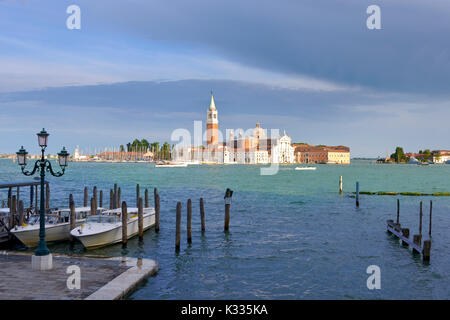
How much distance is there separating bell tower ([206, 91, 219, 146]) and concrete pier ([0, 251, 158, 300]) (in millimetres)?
172783

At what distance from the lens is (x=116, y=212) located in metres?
19.4

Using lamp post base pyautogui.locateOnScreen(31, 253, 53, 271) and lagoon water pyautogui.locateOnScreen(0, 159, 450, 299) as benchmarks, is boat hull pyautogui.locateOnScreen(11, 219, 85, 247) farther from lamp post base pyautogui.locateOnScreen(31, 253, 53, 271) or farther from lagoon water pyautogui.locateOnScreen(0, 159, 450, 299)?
lamp post base pyautogui.locateOnScreen(31, 253, 53, 271)

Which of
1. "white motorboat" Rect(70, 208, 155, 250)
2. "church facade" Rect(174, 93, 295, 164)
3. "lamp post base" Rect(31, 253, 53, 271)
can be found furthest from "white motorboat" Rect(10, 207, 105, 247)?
"church facade" Rect(174, 93, 295, 164)

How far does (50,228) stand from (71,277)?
718 cm

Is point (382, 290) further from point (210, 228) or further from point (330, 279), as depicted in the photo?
point (210, 228)

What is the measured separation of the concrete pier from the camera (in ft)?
29.7

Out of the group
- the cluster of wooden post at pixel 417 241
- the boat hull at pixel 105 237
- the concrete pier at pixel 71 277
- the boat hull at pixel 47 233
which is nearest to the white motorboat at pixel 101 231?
the boat hull at pixel 105 237

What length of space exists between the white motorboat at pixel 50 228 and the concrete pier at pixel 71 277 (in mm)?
3076

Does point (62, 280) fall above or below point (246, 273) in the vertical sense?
above

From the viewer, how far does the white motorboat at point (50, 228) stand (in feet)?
50.9
